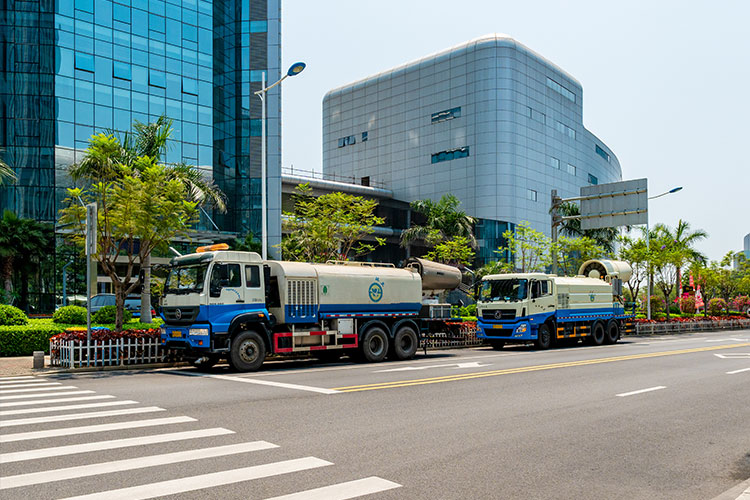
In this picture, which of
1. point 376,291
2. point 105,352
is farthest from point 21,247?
point 376,291

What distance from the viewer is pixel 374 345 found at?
19.8m

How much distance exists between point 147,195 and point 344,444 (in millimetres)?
12318

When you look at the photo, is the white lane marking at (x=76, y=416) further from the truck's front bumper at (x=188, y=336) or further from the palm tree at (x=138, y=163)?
the palm tree at (x=138, y=163)

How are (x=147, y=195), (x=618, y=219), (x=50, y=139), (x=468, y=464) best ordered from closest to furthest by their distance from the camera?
(x=468, y=464) < (x=147, y=195) < (x=618, y=219) < (x=50, y=139)

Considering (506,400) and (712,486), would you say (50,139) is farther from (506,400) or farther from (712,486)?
(712,486)

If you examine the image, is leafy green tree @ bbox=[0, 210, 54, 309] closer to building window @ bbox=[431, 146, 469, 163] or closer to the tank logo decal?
the tank logo decal

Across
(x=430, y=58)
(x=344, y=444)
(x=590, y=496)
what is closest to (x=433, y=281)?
(x=344, y=444)

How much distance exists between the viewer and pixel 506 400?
36.9ft

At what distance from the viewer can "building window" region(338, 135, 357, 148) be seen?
81744 millimetres

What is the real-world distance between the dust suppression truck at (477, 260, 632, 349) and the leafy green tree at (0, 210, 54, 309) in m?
25.8

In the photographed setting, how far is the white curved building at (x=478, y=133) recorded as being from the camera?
64.8 meters

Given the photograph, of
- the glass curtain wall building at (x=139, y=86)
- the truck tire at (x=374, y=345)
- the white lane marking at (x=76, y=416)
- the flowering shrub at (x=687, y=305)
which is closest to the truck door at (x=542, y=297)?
the truck tire at (x=374, y=345)

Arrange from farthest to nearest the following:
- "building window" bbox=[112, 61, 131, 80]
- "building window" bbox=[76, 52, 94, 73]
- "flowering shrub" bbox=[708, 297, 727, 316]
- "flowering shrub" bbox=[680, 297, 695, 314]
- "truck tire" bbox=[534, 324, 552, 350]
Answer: "flowering shrub" bbox=[708, 297, 727, 316] < "flowering shrub" bbox=[680, 297, 695, 314] < "building window" bbox=[112, 61, 131, 80] < "building window" bbox=[76, 52, 94, 73] < "truck tire" bbox=[534, 324, 552, 350]

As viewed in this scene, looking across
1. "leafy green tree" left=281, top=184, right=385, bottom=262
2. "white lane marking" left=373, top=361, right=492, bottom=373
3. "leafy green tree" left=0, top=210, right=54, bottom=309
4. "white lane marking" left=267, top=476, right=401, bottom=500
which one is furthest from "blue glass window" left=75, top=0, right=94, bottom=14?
"white lane marking" left=267, top=476, right=401, bottom=500
